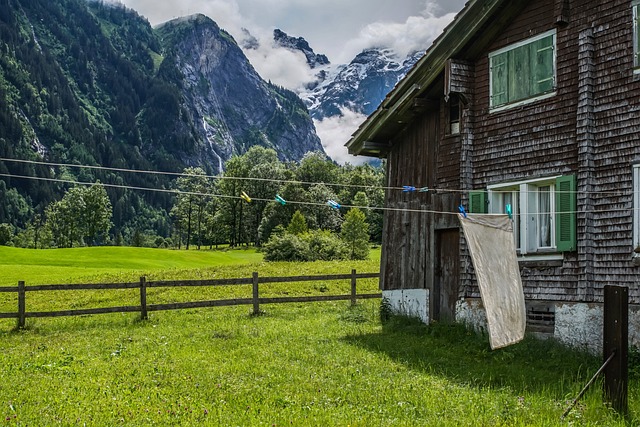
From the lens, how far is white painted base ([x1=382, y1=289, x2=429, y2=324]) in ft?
61.2

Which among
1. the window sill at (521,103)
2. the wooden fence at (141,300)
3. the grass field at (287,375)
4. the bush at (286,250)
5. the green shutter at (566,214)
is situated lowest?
the grass field at (287,375)

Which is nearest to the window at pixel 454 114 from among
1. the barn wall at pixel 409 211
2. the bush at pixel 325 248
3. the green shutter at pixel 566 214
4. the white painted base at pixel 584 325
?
the barn wall at pixel 409 211

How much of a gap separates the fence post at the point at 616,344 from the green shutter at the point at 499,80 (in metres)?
7.96

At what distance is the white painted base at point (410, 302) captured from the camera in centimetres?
1866

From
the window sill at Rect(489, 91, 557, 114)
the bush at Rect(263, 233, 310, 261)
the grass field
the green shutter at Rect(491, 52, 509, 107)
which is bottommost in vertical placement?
the grass field

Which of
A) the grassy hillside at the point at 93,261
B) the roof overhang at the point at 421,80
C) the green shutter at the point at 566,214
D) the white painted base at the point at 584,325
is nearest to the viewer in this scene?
the white painted base at the point at 584,325

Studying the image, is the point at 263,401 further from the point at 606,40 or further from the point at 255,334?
the point at 606,40

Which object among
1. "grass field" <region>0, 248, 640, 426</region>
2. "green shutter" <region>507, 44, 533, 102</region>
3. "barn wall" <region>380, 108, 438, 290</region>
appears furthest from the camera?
"barn wall" <region>380, 108, 438, 290</region>

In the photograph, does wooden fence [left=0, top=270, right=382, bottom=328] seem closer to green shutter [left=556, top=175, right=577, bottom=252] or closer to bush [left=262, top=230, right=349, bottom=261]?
green shutter [left=556, top=175, right=577, bottom=252]

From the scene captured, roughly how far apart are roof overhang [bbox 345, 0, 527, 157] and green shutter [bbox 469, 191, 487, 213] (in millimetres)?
3108

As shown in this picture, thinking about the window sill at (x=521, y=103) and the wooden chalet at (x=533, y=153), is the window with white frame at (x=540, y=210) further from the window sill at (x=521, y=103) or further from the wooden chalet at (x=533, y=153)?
the window sill at (x=521, y=103)

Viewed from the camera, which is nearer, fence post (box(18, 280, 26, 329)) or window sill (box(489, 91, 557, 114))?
window sill (box(489, 91, 557, 114))

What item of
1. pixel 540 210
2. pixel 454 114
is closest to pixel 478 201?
pixel 540 210

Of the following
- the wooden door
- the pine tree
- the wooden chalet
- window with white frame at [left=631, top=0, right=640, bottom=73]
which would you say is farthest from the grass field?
the pine tree
